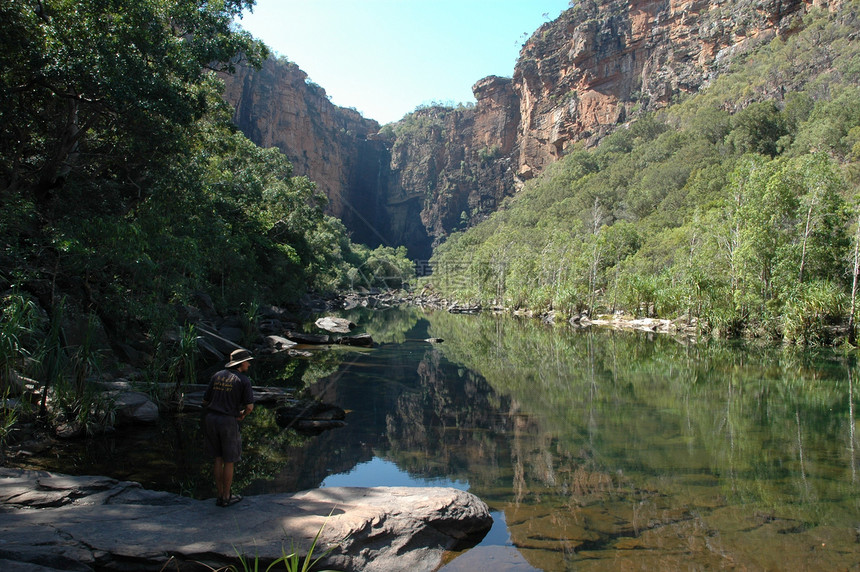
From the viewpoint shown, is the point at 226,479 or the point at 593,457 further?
the point at 593,457

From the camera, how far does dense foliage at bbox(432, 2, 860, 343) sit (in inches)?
855

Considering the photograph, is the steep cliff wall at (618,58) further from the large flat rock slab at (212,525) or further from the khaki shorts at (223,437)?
the khaki shorts at (223,437)

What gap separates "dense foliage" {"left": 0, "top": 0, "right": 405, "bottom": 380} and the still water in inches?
145

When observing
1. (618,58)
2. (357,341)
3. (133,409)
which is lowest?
(133,409)

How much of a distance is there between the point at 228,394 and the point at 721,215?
28.0m

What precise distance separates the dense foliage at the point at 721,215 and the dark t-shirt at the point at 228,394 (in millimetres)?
21914

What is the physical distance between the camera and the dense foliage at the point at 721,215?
21.7 m

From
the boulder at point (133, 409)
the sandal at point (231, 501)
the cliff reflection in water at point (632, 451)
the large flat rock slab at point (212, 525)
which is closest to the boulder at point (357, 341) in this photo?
the cliff reflection in water at point (632, 451)

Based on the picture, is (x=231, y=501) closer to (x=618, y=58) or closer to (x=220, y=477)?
(x=220, y=477)

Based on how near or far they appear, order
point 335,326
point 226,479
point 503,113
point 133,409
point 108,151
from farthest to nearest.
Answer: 1. point 503,113
2. point 335,326
3. point 108,151
4. point 133,409
5. point 226,479

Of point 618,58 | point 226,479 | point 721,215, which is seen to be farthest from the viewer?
point 618,58

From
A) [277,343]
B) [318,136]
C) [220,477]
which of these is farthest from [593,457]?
[318,136]

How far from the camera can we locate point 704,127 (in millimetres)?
58125

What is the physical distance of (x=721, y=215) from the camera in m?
27.2
